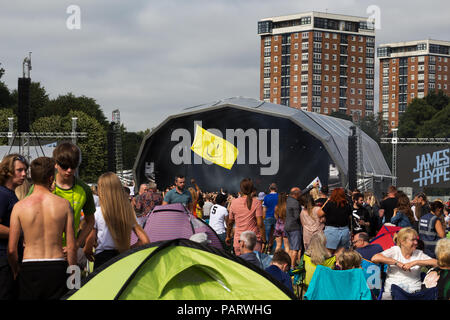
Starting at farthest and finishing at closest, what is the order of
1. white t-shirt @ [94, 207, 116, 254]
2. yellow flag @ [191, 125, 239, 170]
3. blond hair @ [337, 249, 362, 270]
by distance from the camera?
yellow flag @ [191, 125, 239, 170]
blond hair @ [337, 249, 362, 270]
white t-shirt @ [94, 207, 116, 254]

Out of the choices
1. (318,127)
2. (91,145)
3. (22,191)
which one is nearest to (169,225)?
(22,191)

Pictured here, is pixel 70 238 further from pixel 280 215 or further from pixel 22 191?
pixel 280 215

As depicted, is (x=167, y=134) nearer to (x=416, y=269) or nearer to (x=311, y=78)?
(x=416, y=269)

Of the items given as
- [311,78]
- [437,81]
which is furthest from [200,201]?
[437,81]

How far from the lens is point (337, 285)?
6309 millimetres

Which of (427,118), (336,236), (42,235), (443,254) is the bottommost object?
(336,236)

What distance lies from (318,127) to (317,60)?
95.1m

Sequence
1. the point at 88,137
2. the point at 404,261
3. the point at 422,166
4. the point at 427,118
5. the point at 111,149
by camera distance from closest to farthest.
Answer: the point at 404,261, the point at 111,149, the point at 422,166, the point at 88,137, the point at 427,118

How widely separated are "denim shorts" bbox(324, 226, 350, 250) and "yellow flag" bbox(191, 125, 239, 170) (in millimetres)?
22444

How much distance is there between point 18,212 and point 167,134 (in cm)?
2899

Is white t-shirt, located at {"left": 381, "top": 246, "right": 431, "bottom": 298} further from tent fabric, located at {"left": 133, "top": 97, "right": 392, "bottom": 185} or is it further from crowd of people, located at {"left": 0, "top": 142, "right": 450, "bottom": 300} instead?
tent fabric, located at {"left": 133, "top": 97, "right": 392, "bottom": 185}

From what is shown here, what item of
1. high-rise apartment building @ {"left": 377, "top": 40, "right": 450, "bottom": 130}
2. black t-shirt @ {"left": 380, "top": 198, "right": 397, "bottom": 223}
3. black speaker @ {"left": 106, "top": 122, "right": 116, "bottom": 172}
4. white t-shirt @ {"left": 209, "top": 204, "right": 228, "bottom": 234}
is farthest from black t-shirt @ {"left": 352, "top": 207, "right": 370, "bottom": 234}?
high-rise apartment building @ {"left": 377, "top": 40, "right": 450, "bottom": 130}

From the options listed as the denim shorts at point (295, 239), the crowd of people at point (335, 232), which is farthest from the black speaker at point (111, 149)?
the denim shorts at point (295, 239)

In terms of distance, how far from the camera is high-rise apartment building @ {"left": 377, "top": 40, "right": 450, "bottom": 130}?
143 meters
